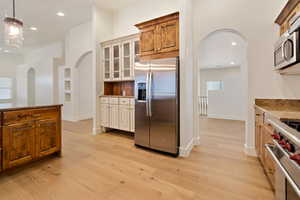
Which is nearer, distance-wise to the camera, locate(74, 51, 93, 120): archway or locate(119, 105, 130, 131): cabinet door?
locate(119, 105, 130, 131): cabinet door

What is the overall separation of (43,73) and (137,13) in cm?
540

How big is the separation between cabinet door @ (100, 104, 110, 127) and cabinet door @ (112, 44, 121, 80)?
2.75 feet

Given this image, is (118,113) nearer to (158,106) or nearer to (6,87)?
(158,106)

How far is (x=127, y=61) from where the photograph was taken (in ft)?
13.1

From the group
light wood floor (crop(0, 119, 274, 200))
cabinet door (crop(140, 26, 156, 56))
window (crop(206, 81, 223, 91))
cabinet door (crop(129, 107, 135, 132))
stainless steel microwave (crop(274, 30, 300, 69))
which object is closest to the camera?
stainless steel microwave (crop(274, 30, 300, 69))

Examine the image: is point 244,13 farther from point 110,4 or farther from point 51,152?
point 51,152

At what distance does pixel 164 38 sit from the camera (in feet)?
10.0

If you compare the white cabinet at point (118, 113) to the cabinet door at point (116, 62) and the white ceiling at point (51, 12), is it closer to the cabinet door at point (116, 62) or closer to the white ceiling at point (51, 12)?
the cabinet door at point (116, 62)

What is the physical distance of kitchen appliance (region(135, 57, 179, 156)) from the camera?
268 centimetres

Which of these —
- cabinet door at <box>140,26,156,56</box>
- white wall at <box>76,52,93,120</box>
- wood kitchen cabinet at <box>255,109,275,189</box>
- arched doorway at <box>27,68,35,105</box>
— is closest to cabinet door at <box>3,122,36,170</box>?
cabinet door at <box>140,26,156,56</box>

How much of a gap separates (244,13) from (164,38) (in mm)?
1493

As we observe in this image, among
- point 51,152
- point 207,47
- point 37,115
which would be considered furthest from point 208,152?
point 207,47

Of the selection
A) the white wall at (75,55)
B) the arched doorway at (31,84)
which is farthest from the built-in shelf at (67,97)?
the arched doorway at (31,84)

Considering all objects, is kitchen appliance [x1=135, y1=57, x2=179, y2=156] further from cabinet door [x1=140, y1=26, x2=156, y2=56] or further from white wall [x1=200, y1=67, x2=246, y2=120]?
white wall [x1=200, y1=67, x2=246, y2=120]
